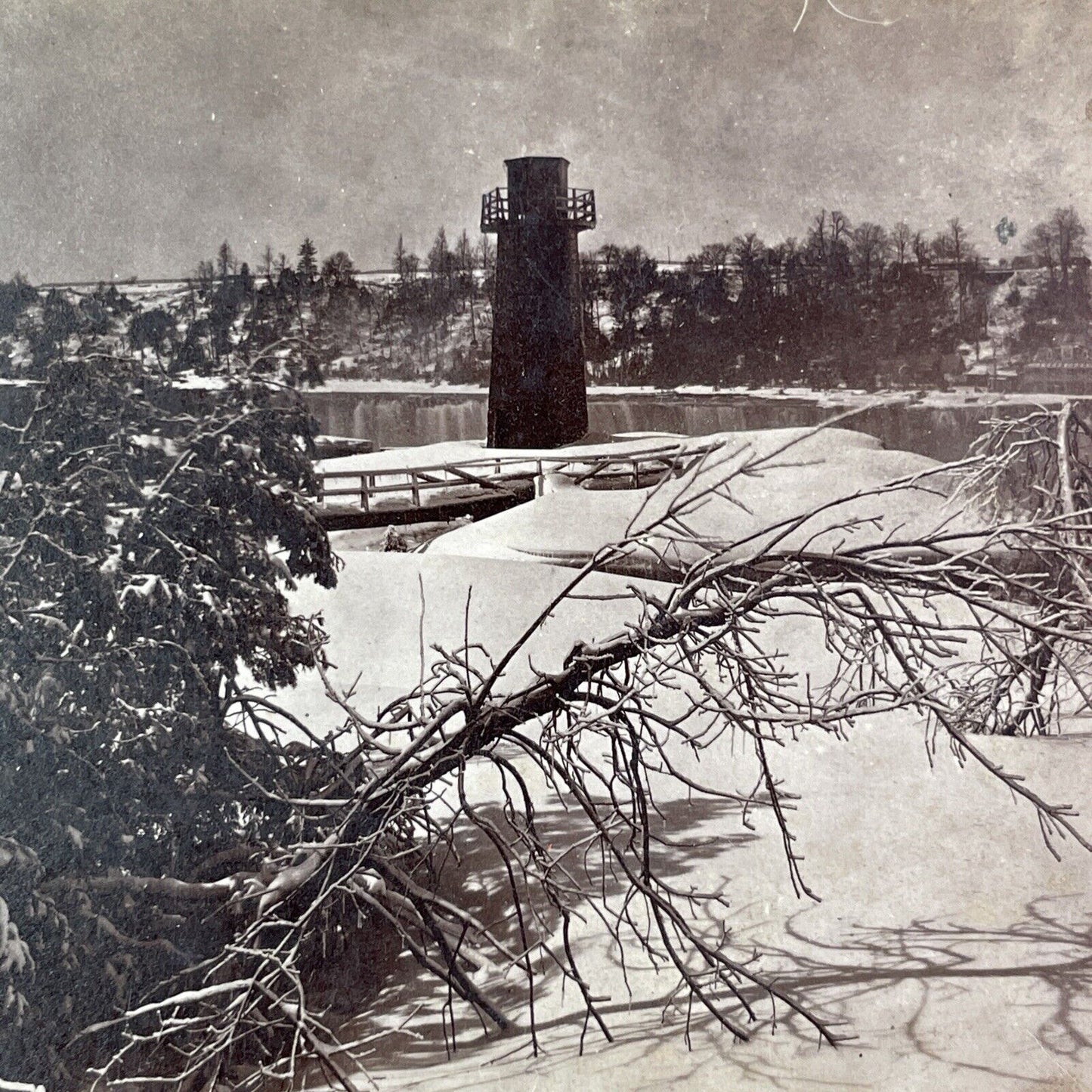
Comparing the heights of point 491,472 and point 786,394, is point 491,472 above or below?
below

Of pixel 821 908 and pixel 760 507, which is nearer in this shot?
pixel 821 908

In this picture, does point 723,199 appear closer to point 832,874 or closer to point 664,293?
point 664,293

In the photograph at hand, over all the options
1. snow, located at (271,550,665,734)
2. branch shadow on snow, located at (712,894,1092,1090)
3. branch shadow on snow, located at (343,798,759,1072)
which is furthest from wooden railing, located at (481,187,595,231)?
branch shadow on snow, located at (712,894,1092,1090)

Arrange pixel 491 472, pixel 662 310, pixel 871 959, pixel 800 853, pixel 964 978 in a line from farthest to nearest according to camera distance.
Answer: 1. pixel 491 472
2. pixel 662 310
3. pixel 800 853
4. pixel 871 959
5. pixel 964 978

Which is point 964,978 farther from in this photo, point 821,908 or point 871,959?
point 821,908

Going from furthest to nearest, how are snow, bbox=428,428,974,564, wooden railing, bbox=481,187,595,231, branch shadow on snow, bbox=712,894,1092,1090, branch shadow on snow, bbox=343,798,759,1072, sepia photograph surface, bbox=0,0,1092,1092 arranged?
snow, bbox=428,428,974,564 < wooden railing, bbox=481,187,595,231 < branch shadow on snow, bbox=343,798,759,1072 < sepia photograph surface, bbox=0,0,1092,1092 < branch shadow on snow, bbox=712,894,1092,1090

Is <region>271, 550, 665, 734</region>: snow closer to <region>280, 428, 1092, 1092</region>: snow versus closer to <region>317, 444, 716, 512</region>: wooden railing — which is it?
<region>280, 428, 1092, 1092</region>: snow

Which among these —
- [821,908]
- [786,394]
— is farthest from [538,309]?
[821,908]

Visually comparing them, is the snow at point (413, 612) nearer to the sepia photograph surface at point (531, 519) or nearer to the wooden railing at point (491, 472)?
the sepia photograph surface at point (531, 519)
